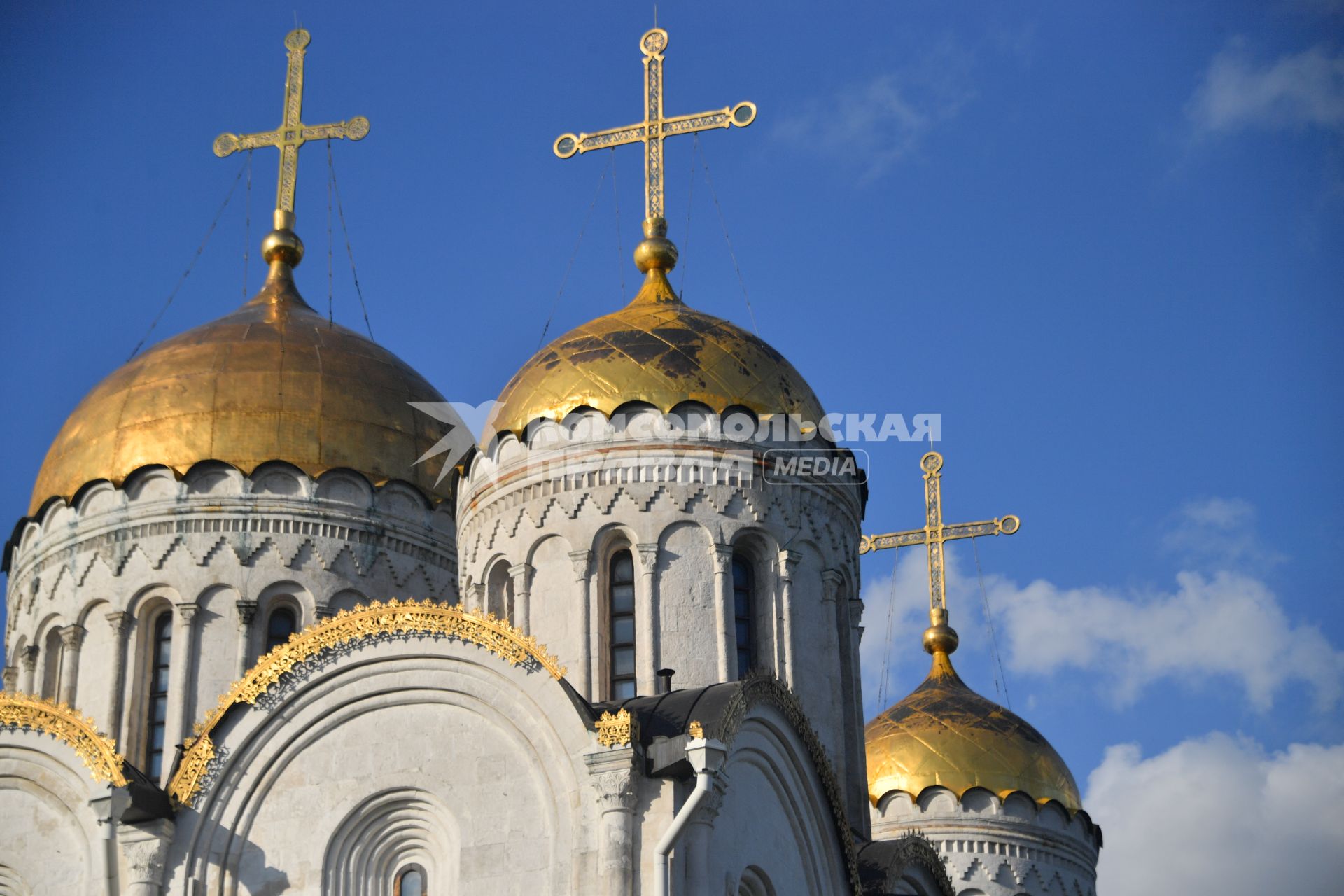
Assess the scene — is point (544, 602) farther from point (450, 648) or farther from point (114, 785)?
point (114, 785)

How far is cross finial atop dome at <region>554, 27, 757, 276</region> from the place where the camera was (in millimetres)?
18812

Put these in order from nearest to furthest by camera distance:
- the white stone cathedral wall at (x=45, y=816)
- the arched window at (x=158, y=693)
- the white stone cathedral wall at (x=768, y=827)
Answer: the white stone cathedral wall at (x=768, y=827) < the white stone cathedral wall at (x=45, y=816) < the arched window at (x=158, y=693)

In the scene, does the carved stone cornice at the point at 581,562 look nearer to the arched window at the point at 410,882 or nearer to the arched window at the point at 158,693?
the arched window at the point at 410,882

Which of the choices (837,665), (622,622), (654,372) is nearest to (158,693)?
(622,622)

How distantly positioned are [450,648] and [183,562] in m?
5.62

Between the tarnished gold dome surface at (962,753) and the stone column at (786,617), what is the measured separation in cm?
718

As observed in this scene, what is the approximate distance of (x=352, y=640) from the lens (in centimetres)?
1423

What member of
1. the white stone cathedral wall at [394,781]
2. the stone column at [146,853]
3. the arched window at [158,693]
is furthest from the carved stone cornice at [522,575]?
the arched window at [158,693]

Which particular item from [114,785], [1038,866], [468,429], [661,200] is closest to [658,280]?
[661,200]

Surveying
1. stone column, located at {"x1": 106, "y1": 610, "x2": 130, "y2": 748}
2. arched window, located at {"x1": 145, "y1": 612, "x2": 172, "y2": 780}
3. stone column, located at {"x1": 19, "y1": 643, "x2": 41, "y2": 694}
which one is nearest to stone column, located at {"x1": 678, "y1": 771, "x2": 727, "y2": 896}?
arched window, located at {"x1": 145, "y1": 612, "x2": 172, "y2": 780}

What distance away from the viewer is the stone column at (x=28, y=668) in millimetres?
19109

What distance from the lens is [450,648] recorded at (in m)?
13.9

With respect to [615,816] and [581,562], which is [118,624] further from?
[615,816]

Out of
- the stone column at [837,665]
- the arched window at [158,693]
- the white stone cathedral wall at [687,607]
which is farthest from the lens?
the arched window at [158,693]
